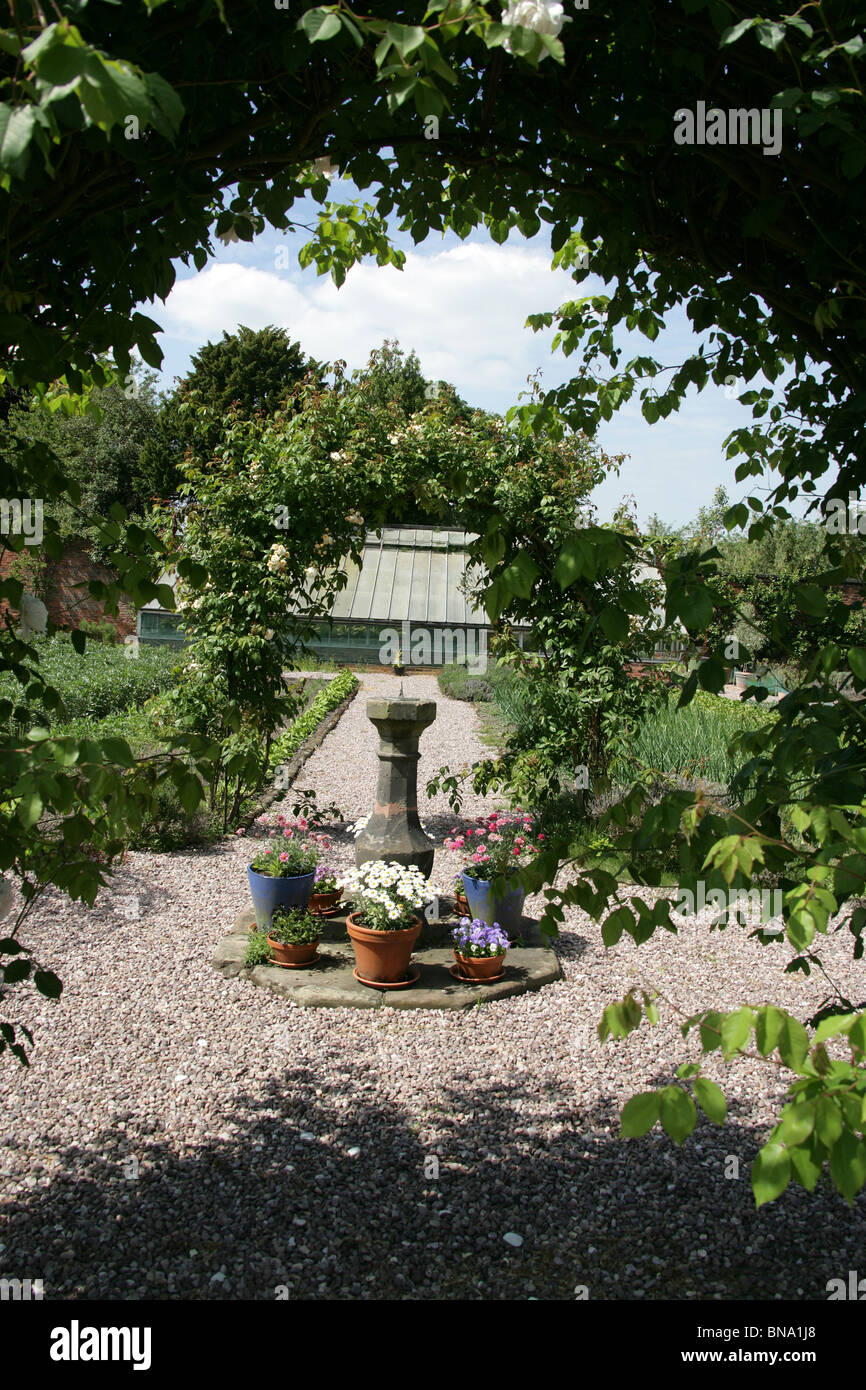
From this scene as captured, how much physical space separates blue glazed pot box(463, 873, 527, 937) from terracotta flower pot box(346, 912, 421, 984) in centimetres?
59

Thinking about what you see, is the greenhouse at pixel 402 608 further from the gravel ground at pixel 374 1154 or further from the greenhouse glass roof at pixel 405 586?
the gravel ground at pixel 374 1154

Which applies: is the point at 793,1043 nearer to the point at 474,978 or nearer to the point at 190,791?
the point at 190,791

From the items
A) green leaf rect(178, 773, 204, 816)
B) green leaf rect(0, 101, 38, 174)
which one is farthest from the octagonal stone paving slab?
green leaf rect(0, 101, 38, 174)

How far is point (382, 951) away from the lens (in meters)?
4.35

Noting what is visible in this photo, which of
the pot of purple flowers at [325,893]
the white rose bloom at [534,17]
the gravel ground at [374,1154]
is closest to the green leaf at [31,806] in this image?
the white rose bloom at [534,17]

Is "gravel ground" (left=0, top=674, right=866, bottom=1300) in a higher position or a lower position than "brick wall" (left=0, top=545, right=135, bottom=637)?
lower

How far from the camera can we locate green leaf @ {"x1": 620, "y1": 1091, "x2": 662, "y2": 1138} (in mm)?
965

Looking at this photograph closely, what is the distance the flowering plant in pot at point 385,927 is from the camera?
4344 millimetres

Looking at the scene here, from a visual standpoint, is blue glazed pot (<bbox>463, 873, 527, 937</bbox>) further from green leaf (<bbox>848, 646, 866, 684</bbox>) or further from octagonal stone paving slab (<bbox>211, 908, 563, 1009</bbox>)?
green leaf (<bbox>848, 646, 866, 684</bbox>)

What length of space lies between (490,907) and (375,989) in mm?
812
